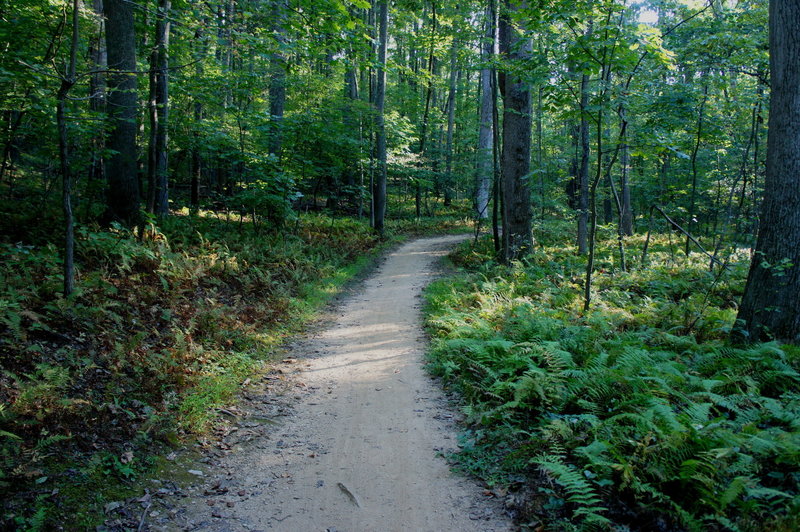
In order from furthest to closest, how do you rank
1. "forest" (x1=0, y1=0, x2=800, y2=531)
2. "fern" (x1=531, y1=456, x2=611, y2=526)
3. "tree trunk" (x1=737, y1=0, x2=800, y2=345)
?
"tree trunk" (x1=737, y1=0, x2=800, y2=345) → "forest" (x1=0, y1=0, x2=800, y2=531) → "fern" (x1=531, y1=456, x2=611, y2=526)

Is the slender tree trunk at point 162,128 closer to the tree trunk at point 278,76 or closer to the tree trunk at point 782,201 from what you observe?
the tree trunk at point 278,76

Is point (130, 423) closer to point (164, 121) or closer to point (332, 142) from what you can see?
point (164, 121)

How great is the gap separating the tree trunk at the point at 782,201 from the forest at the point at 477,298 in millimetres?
25

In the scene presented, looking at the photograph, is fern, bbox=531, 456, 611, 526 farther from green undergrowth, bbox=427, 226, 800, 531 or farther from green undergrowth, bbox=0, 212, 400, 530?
green undergrowth, bbox=0, 212, 400, 530

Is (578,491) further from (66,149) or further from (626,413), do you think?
(66,149)

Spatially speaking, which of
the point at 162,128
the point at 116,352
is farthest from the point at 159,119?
the point at 116,352

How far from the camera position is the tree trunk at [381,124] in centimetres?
1869

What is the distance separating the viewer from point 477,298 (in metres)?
9.89

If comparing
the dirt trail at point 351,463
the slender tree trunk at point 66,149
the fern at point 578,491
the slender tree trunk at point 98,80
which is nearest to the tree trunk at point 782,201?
the fern at point 578,491

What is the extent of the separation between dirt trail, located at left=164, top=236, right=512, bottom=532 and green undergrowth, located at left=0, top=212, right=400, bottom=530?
29.5 inches

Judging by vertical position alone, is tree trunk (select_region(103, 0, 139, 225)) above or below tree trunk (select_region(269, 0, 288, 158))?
below

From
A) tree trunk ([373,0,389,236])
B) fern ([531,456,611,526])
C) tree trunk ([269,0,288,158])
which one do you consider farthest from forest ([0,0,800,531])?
tree trunk ([373,0,389,236])

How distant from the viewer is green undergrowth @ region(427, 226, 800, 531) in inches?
127

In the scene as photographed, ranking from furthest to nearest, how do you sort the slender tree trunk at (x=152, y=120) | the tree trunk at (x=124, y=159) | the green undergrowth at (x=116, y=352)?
the tree trunk at (x=124, y=159) → the slender tree trunk at (x=152, y=120) → the green undergrowth at (x=116, y=352)
